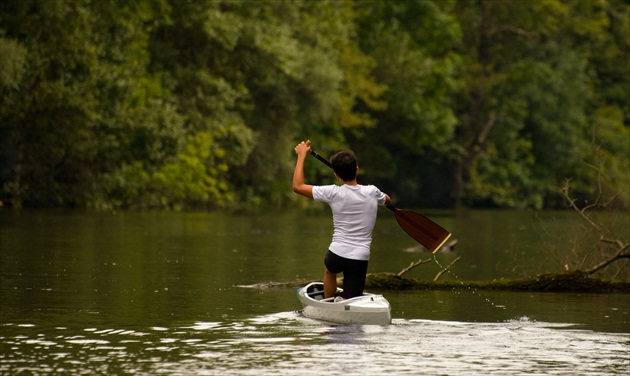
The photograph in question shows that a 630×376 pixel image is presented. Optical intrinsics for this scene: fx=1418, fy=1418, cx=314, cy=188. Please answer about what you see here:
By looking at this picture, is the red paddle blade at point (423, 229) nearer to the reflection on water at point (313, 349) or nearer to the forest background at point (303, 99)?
the reflection on water at point (313, 349)

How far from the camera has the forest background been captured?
44.9 meters

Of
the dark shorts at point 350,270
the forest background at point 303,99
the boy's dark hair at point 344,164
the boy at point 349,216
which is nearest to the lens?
the boy's dark hair at point 344,164

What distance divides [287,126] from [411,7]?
18.1 meters

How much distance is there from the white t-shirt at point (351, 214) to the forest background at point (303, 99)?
6380mm

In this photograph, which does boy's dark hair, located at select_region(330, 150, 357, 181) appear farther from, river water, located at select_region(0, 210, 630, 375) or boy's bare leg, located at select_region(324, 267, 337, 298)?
river water, located at select_region(0, 210, 630, 375)

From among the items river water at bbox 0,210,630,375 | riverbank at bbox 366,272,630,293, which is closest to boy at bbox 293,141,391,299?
river water at bbox 0,210,630,375

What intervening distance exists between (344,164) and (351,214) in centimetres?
57

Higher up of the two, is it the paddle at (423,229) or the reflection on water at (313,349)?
the paddle at (423,229)

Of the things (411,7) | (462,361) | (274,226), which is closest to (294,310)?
(462,361)

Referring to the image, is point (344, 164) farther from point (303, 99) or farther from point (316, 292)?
point (303, 99)

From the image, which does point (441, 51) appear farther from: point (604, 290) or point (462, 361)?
point (462, 361)

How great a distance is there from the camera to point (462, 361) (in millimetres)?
11922

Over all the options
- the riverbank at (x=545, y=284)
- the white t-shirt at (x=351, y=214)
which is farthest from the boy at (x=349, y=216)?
the riverbank at (x=545, y=284)

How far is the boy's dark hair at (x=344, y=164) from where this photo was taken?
14.0m
